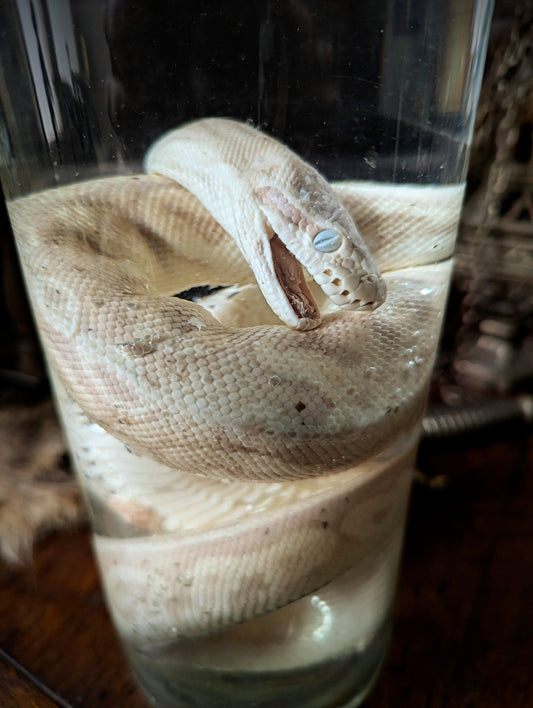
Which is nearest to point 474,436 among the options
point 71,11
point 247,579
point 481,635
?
point 481,635

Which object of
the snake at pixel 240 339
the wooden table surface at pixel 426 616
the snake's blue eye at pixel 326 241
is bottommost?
the wooden table surface at pixel 426 616

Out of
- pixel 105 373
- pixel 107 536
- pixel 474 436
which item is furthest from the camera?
pixel 474 436

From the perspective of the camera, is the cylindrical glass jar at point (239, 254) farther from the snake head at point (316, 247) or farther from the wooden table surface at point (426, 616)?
the wooden table surface at point (426, 616)

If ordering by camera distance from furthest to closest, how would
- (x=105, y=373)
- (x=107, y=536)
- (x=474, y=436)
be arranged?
(x=474, y=436)
(x=107, y=536)
(x=105, y=373)

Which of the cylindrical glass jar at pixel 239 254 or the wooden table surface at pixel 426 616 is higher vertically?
the cylindrical glass jar at pixel 239 254

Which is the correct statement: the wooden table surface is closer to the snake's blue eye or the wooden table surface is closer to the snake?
the snake

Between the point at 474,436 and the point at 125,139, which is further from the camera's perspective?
the point at 474,436

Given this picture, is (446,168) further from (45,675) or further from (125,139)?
(45,675)

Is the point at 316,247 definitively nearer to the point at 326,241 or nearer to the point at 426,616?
the point at 326,241

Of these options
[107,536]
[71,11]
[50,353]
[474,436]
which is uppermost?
[71,11]

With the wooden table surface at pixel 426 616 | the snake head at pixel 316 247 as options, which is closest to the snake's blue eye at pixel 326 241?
the snake head at pixel 316 247
